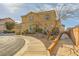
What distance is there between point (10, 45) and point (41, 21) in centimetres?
38

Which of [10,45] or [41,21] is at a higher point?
[41,21]

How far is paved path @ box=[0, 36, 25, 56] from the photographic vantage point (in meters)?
1.74

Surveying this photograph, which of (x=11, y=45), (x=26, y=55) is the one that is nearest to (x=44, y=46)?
(x=26, y=55)

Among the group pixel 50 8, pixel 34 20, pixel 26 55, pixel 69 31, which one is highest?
pixel 50 8

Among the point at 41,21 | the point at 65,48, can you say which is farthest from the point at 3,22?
the point at 65,48

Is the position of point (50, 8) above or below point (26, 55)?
above

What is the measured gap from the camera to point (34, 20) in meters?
1.79

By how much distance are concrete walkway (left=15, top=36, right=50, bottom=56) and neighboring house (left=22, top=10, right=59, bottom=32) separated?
0.36ft

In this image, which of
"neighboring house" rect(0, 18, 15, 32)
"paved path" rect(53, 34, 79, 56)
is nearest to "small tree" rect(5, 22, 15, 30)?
"neighboring house" rect(0, 18, 15, 32)

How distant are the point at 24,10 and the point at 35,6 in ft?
0.37

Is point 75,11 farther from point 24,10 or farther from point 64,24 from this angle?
point 24,10

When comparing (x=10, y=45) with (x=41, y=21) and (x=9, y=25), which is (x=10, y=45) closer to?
(x=9, y=25)

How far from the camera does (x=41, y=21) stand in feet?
5.89

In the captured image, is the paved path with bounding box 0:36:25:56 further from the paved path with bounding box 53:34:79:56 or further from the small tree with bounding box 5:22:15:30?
the paved path with bounding box 53:34:79:56
